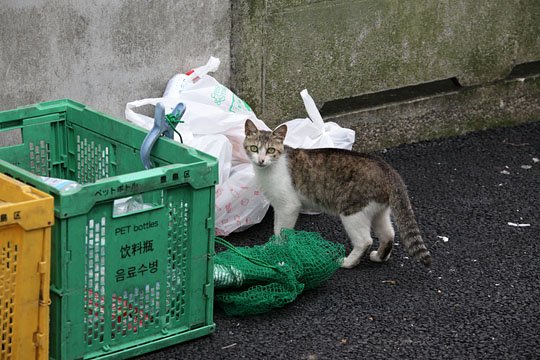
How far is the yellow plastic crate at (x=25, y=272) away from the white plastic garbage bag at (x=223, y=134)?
157 centimetres

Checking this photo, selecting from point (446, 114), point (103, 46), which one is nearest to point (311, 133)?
point (103, 46)

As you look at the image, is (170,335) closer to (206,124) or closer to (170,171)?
(170,171)

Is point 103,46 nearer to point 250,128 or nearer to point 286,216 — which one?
point 250,128

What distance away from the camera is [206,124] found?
16.9 feet

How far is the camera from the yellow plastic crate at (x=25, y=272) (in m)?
3.46

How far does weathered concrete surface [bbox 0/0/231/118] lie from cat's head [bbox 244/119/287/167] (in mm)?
848

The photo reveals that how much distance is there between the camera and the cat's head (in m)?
4.82

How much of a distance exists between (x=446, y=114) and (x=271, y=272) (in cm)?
286

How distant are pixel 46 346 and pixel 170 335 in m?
0.57

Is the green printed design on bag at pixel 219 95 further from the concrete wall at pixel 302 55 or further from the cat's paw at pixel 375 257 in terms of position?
the cat's paw at pixel 375 257

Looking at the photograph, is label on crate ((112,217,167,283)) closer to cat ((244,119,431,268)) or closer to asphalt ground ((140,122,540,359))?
asphalt ground ((140,122,540,359))

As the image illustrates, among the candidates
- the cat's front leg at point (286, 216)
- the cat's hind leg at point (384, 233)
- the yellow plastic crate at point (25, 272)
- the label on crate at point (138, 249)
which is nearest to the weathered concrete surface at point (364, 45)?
the cat's front leg at point (286, 216)

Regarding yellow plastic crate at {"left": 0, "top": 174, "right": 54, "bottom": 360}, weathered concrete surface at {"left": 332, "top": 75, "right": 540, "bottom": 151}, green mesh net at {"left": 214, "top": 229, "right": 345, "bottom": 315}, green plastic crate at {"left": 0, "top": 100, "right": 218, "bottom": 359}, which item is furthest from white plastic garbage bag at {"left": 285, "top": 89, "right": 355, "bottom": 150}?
yellow plastic crate at {"left": 0, "top": 174, "right": 54, "bottom": 360}

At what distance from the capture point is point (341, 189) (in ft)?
15.7
